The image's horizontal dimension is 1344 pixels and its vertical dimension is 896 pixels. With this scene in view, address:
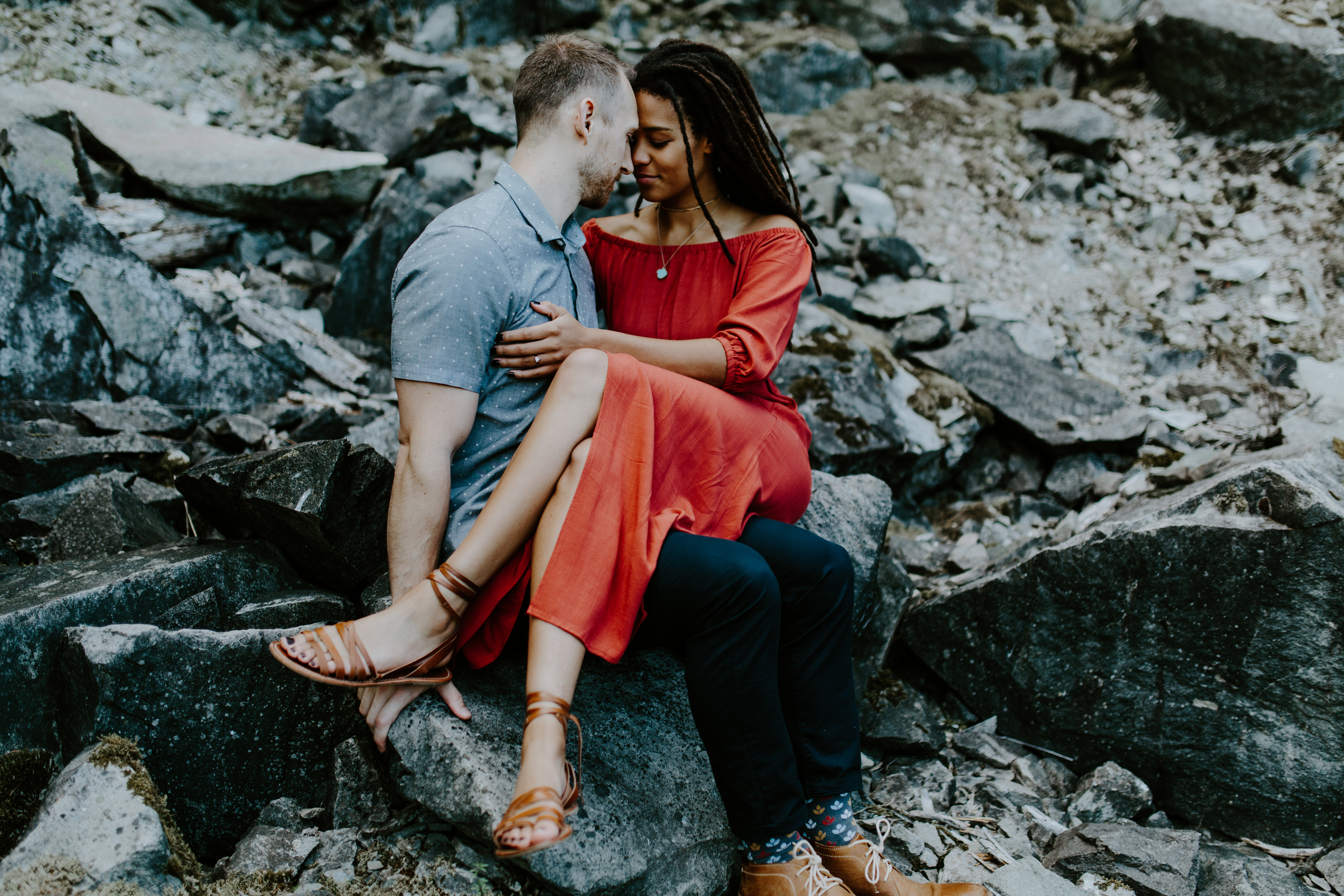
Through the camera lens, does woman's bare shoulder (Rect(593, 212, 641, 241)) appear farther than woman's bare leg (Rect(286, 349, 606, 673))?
Yes

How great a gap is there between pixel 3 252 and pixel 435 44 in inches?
210

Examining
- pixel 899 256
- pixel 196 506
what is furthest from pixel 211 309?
pixel 899 256

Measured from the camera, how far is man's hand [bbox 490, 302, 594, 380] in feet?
8.95

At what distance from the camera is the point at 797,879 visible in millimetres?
2453

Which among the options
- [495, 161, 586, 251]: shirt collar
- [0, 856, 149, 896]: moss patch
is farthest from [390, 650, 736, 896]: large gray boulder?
[495, 161, 586, 251]: shirt collar

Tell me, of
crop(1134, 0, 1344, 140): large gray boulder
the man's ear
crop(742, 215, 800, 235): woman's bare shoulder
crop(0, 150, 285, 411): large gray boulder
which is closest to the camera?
the man's ear

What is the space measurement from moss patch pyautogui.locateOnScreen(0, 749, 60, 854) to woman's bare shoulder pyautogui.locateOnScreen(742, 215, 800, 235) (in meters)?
2.95

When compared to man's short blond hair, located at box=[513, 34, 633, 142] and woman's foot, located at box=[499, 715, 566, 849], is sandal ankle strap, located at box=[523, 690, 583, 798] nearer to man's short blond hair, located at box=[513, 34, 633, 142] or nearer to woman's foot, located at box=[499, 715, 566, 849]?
woman's foot, located at box=[499, 715, 566, 849]

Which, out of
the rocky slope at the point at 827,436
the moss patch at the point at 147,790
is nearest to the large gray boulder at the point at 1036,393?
the rocky slope at the point at 827,436

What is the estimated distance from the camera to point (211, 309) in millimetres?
5344

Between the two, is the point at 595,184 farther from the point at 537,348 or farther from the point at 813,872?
the point at 813,872

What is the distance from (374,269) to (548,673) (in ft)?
14.6

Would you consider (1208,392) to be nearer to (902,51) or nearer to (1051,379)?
(1051,379)

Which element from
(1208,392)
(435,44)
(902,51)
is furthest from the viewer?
(902,51)
